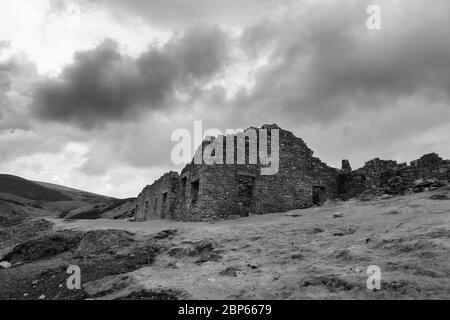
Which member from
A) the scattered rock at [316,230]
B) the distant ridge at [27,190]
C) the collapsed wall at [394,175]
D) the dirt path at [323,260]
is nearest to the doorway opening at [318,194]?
the collapsed wall at [394,175]

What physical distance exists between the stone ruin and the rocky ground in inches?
169

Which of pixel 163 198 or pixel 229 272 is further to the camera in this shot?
pixel 163 198

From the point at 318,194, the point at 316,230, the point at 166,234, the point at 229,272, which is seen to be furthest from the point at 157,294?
the point at 318,194

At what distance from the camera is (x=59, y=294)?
7676 mm

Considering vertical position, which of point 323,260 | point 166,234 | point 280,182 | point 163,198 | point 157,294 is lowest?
point 157,294

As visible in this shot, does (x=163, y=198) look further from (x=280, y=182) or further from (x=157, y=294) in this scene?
(x=157, y=294)

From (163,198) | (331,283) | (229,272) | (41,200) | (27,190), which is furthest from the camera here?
(27,190)

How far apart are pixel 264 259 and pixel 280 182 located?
38.1 ft

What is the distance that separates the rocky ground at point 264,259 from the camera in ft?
17.8

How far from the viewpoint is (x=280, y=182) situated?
19.3 meters

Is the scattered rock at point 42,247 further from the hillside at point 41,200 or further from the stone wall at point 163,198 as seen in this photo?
the hillside at point 41,200

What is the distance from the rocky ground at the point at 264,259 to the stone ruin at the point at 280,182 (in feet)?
14.1

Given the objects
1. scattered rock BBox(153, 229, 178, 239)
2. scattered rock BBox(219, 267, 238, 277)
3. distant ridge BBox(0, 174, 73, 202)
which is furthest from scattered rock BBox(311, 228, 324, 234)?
distant ridge BBox(0, 174, 73, 202)
